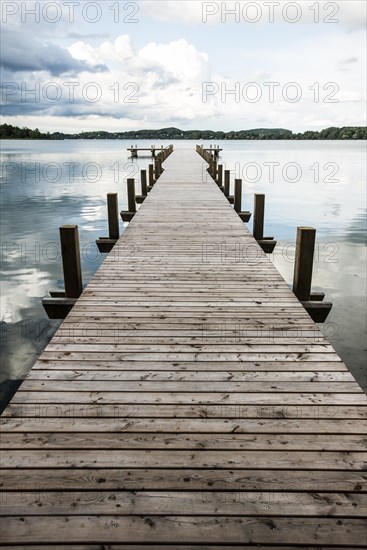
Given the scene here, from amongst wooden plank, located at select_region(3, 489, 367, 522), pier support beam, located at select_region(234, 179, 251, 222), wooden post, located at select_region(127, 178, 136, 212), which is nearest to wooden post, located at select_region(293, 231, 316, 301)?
wooden plank, located at select_region(3, 489, 367, 522)

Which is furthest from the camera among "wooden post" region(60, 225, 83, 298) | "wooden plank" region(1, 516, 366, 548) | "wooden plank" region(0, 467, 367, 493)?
"wooden post" region(60, 225, 83, 298)

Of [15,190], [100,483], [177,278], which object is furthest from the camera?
[15,190]

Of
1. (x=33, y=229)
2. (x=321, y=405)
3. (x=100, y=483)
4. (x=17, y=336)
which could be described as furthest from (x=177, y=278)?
(x=33, y=229)

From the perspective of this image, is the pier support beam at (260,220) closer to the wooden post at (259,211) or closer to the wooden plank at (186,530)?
the wooden post at (259,211)

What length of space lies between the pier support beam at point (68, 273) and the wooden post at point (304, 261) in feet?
8.77

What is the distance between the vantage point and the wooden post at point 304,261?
5.07 meters

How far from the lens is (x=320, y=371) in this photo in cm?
319

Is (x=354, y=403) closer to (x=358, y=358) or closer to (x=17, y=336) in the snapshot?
(x=358, y=358)

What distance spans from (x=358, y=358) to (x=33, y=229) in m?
14.3

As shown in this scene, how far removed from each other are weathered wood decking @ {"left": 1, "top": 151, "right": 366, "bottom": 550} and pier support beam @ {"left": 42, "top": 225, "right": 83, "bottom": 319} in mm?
818

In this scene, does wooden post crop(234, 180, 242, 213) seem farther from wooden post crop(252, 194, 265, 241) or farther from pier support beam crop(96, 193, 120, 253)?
pier support beam crop(96, 193, 120, 253)

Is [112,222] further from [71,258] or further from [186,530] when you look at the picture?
[186,530]

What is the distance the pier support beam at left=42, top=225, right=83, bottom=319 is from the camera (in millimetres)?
5082

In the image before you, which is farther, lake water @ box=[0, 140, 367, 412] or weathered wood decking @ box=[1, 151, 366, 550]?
lake water @ box=[0, 140, 367, 412]
